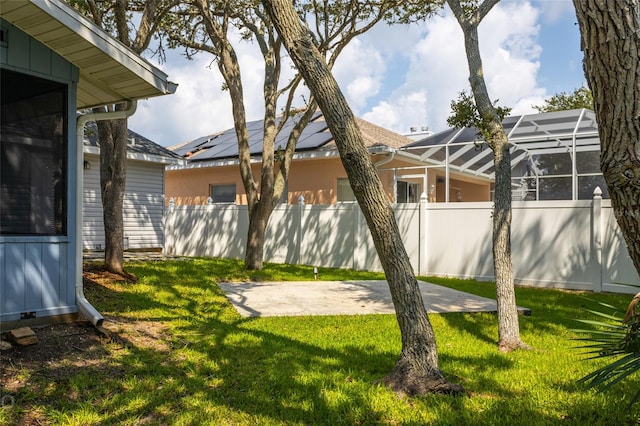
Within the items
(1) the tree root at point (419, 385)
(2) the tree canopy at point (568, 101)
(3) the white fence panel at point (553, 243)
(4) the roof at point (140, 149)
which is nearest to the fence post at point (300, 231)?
(4) the roof at point (140, 149)

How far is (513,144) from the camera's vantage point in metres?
13.4

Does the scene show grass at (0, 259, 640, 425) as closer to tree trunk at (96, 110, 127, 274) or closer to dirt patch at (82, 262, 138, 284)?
dirt patch at (82, 262, 138, 284)

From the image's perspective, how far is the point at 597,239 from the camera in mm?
9219

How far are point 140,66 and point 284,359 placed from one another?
356 cm

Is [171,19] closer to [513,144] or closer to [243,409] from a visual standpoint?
[513,144]

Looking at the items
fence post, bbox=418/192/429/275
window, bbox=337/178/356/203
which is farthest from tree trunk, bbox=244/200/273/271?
window, bbox=337/178/356/203

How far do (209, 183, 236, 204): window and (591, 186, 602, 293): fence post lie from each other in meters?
11.5

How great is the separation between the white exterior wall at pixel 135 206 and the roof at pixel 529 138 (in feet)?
26.8

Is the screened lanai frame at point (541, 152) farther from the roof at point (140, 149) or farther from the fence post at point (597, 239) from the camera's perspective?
the roof at point (140, 149)

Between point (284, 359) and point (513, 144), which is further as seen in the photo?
point (513, 144)

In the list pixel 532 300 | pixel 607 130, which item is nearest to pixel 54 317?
pixel 607 130

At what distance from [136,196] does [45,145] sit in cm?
1052

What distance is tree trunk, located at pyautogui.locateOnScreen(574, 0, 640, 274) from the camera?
148 cm

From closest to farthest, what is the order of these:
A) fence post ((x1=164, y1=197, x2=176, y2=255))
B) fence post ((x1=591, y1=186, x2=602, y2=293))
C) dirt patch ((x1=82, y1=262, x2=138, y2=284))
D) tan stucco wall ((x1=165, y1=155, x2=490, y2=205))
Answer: dirt patch ((x1=82, y1=262, x2=138, y2=284)) < fence post ((x1=591, y1=186, x2=602, y2=293)) < tan stucco wall ((x1=165, y1=155, x2=490, y2=205)) < fence post ((x1=164, y1=197, x2=176, y2=255))
